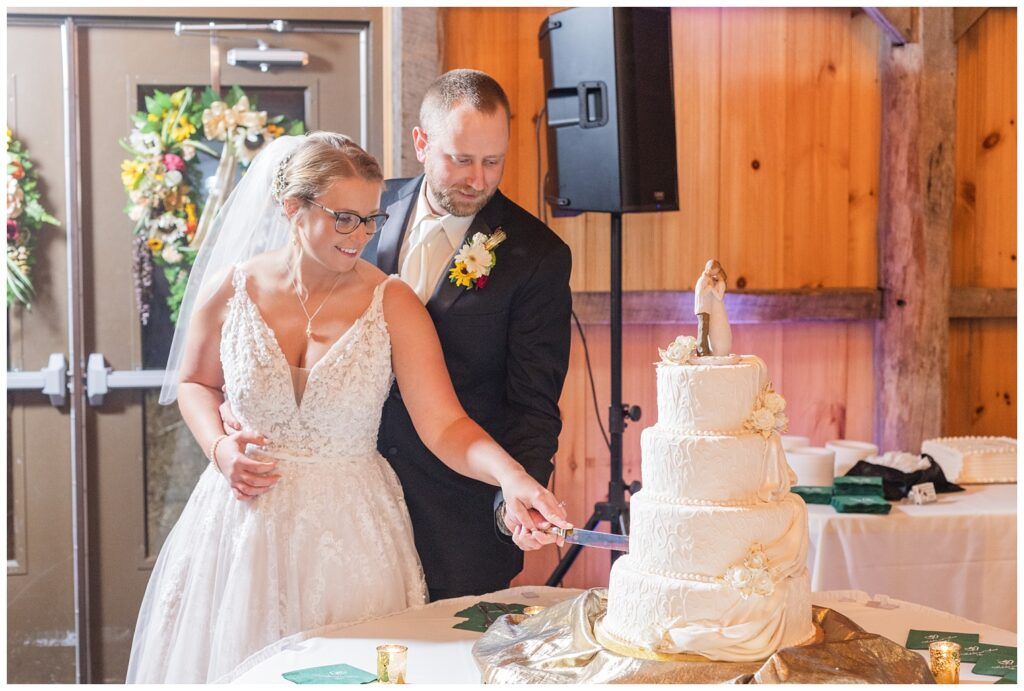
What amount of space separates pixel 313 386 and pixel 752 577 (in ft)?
3.23

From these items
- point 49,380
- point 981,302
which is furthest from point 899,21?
point 49,380

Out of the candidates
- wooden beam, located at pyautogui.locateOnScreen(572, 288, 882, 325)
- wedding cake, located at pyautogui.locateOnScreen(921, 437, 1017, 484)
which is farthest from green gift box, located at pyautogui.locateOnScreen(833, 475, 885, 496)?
wooden beam, located at pyautogui.locateOnScreen(572, 288, 882, 325)

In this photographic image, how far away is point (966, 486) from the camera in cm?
357

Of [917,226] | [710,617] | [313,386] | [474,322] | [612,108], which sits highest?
[612,108]

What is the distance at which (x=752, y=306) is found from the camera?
399 cm

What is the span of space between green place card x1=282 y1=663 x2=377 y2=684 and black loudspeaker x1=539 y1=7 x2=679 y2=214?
6.46ft

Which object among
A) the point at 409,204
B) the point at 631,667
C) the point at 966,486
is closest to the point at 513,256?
the point at 409,204

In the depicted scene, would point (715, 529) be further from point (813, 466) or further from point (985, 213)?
point (985, 213)

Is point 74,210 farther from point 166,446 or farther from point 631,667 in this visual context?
point 631,667

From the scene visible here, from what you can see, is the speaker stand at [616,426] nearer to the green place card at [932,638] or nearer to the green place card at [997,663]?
the green place card at [932,638]

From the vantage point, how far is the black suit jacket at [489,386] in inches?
95.6

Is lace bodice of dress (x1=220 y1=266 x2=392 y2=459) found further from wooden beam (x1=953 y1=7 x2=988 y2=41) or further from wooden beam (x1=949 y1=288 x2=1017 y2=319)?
wooden beam (x1=953 y1=7 x2=988 y2=41)

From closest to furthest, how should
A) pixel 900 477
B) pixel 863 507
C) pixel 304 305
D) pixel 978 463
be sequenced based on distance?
pixel 304 305 → pixel 863 507 → pixel 900 477 → pixel 978 463

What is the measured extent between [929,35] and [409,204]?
7.88 feet
